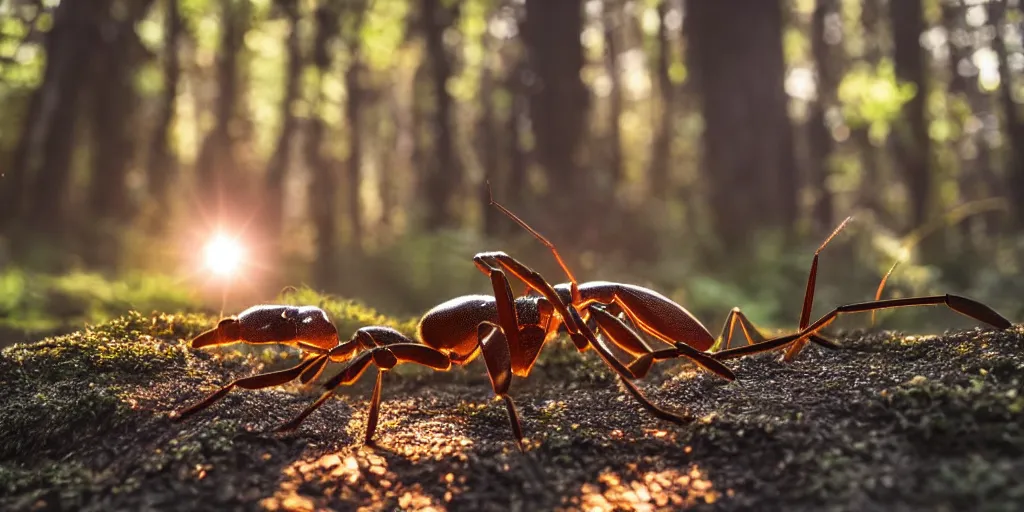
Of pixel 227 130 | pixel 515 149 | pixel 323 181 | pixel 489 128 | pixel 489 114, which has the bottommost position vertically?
pixel 323 181

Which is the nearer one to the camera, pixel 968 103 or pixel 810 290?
pixel 810 290

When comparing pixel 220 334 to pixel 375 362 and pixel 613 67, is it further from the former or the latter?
pixel 613 67

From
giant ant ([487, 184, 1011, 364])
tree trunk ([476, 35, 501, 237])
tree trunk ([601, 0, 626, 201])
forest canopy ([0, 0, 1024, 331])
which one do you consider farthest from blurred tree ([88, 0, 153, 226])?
giant ant ([487, 184, 1011, 364])

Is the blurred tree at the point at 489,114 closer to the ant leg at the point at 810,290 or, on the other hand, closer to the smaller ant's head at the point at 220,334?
the smaller ant's head at the point at 220,334

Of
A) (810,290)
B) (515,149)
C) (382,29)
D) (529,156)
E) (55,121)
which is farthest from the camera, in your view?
(382,29)

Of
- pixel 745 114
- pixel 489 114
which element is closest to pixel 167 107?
pixel 489 114

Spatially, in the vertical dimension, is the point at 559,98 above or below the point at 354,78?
below

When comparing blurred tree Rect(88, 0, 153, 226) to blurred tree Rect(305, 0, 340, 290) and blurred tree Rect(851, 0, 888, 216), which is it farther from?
blurred tree Rect(851, 0, 888, 216)
